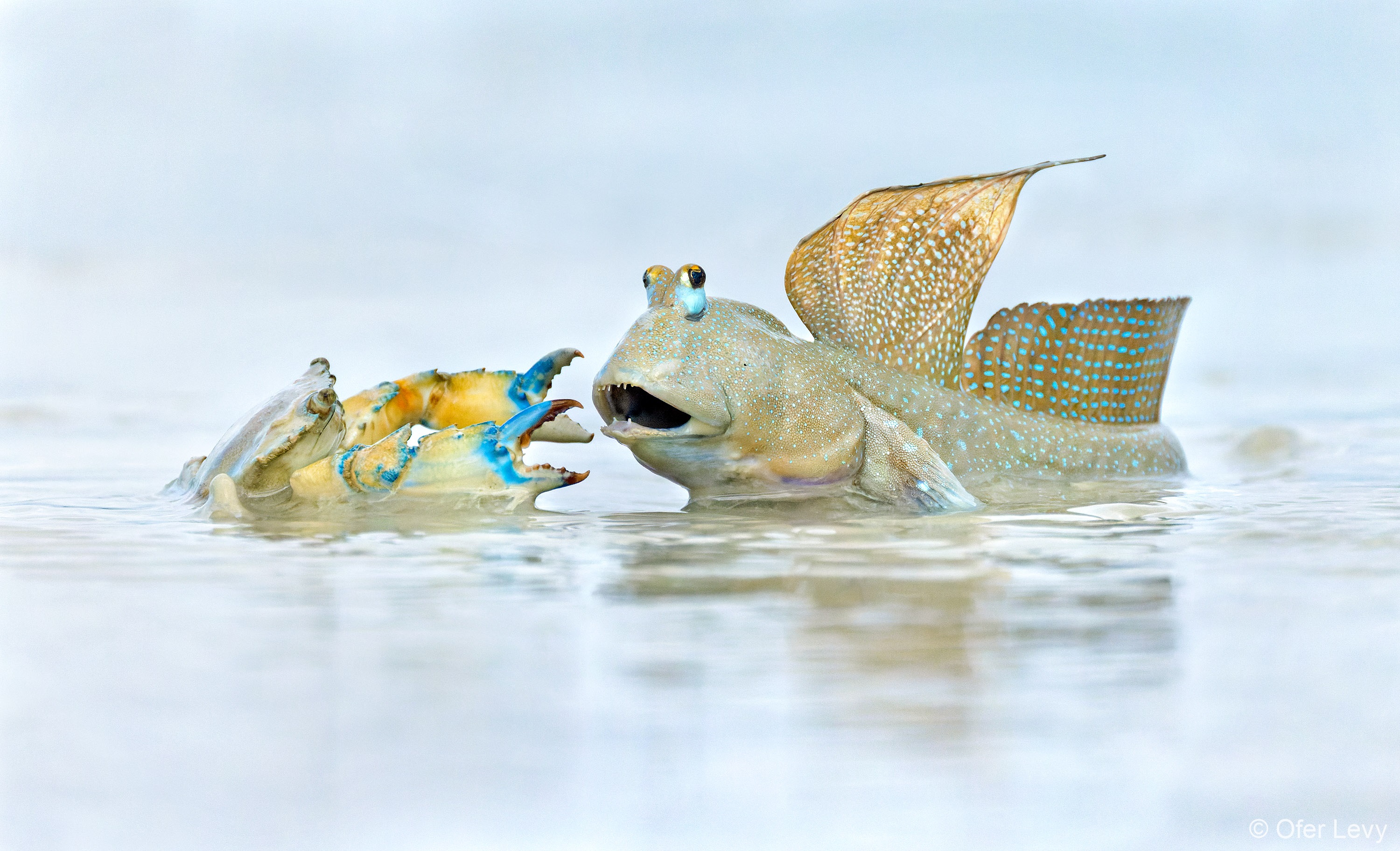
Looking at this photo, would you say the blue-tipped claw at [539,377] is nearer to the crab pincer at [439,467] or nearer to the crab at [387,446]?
the crab at [387,446]

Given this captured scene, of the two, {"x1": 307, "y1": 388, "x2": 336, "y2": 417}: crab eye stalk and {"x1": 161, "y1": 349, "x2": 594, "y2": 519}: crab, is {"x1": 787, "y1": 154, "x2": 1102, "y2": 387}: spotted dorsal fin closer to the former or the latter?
{"x1": 161, "y1": 349, "x2": 594, "y2": 519}: crab

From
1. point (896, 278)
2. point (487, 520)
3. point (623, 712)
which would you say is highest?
point (896, 278)

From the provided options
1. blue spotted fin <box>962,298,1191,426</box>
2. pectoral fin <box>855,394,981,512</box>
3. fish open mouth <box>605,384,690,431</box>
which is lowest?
pectoral fin <box>855,394,981,512</box>

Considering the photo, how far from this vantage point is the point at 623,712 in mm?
2389

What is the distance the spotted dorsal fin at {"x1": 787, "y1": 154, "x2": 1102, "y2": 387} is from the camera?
18.1 feet

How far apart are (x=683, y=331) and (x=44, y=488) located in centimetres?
298

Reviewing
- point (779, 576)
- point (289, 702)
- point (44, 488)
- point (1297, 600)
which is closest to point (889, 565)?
point (779, 576)

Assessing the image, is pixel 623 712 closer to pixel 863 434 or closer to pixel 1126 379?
pixel 863 434

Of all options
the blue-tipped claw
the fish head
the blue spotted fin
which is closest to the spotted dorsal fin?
the blue spotted fin

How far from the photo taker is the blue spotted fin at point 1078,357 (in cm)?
580

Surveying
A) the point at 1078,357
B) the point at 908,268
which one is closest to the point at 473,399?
the point at 908,268

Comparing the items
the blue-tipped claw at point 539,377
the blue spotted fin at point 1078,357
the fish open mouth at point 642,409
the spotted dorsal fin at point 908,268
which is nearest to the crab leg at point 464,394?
the blue-tipped claw at point 539,377

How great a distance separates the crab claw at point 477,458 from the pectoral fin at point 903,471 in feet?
3.87

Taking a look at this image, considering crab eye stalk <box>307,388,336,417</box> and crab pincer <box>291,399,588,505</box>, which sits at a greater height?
crab eye stalk <box>307,388,336,417</box>
